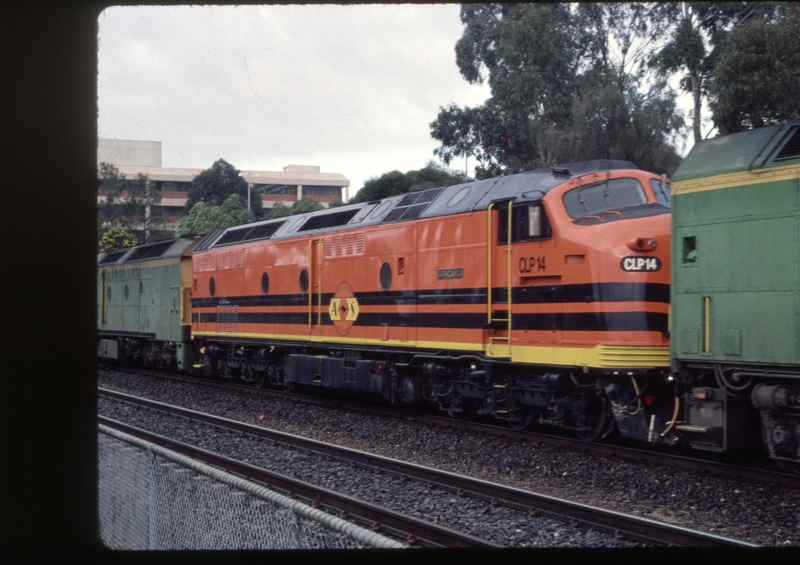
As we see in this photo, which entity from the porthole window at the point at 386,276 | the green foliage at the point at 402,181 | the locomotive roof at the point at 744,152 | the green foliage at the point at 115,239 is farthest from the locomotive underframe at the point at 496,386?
the green foliage at the point at 115,239

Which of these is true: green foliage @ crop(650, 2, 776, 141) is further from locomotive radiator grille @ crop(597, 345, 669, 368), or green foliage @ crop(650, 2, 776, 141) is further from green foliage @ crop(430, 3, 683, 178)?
locomotive radiator grille @ crop(597, 345, 669, 368)

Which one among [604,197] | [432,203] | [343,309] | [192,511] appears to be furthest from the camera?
[343,309]

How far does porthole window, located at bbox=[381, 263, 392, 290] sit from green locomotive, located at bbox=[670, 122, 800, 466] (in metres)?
6.27

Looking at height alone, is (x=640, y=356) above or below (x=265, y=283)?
below

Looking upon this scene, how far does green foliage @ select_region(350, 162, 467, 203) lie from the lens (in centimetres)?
4329

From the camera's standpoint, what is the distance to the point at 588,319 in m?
11.3

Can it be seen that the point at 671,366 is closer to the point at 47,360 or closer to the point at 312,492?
the point at 312,492

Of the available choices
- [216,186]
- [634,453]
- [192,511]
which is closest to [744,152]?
[634,453]

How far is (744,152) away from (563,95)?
84.4ft

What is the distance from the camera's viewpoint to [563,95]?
3431cm

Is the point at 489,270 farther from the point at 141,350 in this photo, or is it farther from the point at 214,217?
the point at 214,217

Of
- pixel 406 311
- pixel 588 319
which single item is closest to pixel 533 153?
pixel 406 311

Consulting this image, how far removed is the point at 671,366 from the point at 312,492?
4615mm

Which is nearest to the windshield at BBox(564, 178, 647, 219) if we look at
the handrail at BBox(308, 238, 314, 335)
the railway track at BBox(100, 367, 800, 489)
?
the railway track at BBox(100, 367, 800, 489)
